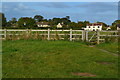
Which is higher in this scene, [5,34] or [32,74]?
[5,34]

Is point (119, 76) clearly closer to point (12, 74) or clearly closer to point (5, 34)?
point (12, 74)

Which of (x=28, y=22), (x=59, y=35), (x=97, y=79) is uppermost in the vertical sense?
(x=28, y=22)

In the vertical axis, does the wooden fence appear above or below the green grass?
above

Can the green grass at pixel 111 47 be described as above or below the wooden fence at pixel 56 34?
below

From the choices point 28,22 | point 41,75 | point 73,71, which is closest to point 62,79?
point 41,75

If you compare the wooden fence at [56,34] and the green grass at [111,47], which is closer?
the green grass at [111,47]

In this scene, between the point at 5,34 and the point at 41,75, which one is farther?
the point at 5,34

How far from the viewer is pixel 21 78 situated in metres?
5.86

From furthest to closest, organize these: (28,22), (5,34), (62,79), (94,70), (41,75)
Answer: (28,22) < (5,34) < (94,70) < (41,75) < (62,79)

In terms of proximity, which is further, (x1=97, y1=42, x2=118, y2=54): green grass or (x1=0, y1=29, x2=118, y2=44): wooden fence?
(x1=0, y1=29, x2=118, y2=44): wooden fence

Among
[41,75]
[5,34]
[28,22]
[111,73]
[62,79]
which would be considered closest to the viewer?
[62,79]

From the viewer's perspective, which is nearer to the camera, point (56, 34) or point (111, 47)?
point (111, 47)

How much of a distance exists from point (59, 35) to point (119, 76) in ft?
53.2

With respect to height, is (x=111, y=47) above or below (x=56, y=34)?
below
